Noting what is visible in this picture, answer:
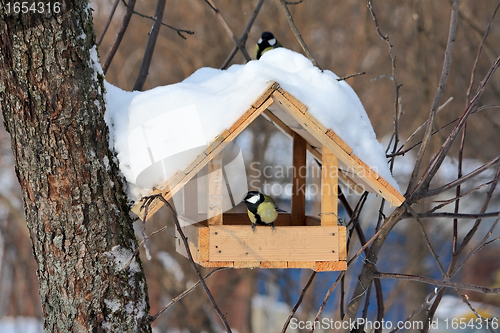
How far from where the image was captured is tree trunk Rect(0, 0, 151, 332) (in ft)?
4.99

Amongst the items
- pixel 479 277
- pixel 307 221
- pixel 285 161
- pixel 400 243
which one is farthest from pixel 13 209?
pixel 479 277

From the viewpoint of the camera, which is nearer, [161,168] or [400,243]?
[161,168]

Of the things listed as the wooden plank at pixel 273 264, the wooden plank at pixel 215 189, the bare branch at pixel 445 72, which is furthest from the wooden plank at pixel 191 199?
the bare branch at pixel 445 72

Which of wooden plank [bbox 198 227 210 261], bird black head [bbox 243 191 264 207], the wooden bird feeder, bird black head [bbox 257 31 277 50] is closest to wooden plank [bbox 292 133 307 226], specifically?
bird black head [bbox 243 191 264 207]

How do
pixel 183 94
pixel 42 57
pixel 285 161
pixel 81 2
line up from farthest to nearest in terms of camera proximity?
pixel 285 161, pixel 183 94, pixel 81 2, pixel 42 57

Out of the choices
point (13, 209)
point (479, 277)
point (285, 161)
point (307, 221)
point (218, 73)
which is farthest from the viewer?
point (479, 277)

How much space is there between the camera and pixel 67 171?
1.57 m

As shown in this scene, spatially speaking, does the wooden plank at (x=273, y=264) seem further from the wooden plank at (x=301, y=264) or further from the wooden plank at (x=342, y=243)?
the wooden plank at (x=342, y=243)

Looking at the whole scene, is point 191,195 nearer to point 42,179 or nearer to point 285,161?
point 42,179

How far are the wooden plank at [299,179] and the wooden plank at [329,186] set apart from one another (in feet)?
1.82

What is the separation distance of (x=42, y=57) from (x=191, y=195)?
120cm

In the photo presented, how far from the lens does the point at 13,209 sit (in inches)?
225

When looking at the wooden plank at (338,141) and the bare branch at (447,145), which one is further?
the wooden plank at (338,141)

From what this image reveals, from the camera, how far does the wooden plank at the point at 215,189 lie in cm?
196
